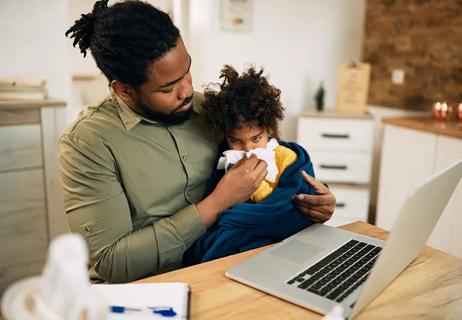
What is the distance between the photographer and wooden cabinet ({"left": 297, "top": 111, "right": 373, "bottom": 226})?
3271 mm

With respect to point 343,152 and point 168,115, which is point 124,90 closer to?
point 168,115

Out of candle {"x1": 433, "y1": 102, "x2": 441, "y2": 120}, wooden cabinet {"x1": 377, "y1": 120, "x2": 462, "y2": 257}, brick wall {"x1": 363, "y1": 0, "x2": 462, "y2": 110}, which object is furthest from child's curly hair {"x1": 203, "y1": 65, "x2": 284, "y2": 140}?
brick wall {"x1": 363, "y1": 0, "x2": 462, "y2": 110}

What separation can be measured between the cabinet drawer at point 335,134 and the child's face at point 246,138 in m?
1.89

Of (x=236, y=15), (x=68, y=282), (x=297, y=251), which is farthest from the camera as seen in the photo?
(x=236, y=15)

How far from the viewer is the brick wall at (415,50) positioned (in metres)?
3.23

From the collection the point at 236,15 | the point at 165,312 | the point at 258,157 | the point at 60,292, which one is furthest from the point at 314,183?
the point at 236,15

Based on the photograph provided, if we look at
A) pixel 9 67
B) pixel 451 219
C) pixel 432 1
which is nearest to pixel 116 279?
pixel 9 67

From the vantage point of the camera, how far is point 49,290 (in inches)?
21.1

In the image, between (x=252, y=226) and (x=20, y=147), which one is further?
(x=20, y=147)

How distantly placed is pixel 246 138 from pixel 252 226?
0.29 m

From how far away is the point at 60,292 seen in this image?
526 mm

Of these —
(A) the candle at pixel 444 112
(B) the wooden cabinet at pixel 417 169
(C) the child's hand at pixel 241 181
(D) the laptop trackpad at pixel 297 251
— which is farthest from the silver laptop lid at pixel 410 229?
(A) the candle at pixel 444 112

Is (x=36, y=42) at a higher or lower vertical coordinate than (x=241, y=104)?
higher

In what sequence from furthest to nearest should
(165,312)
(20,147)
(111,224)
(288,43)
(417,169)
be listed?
(288,43) → (417,169) → (20,147) → (111,224) → (165,312)
